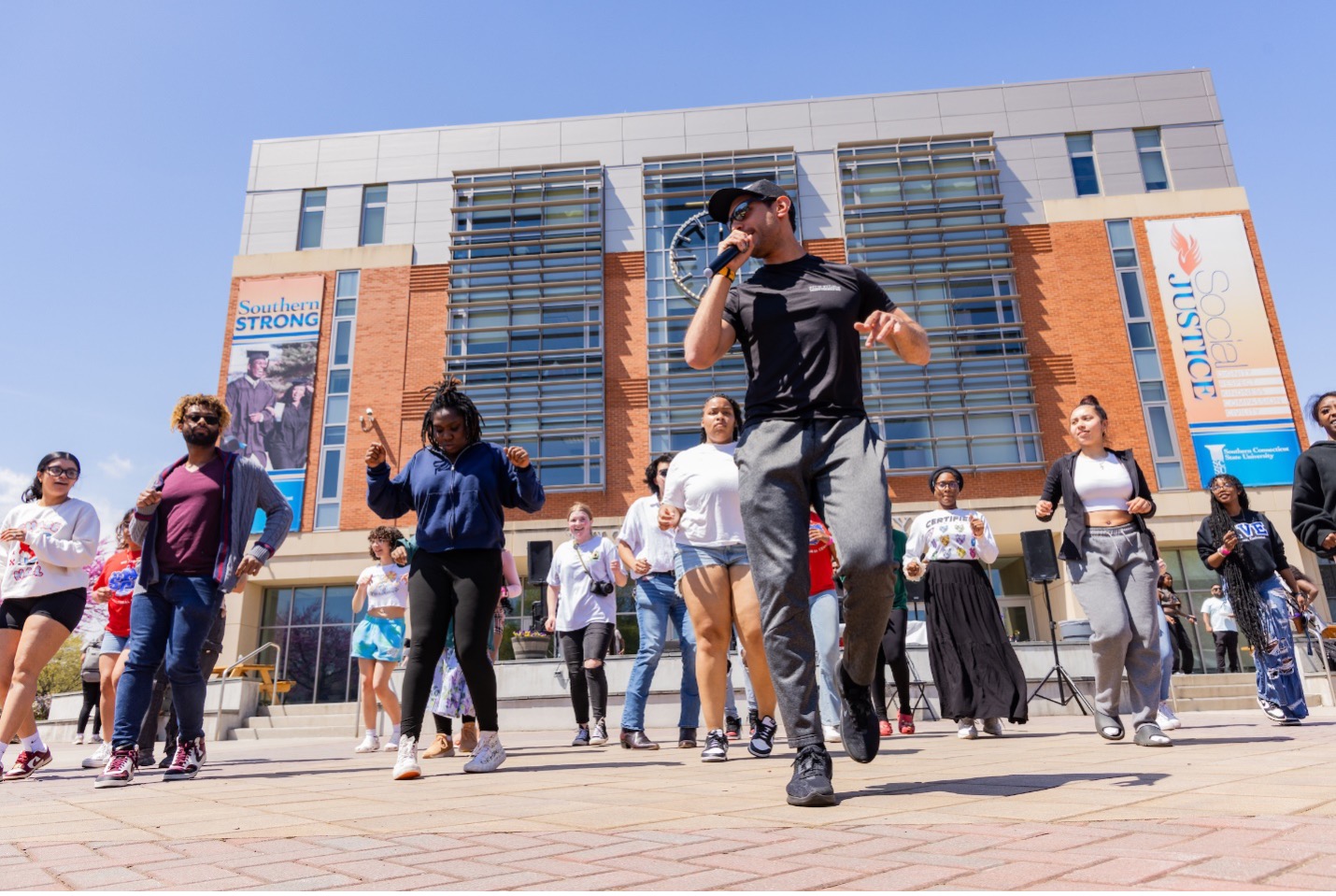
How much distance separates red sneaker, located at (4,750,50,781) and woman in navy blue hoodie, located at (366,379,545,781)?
A: 9.53 feet

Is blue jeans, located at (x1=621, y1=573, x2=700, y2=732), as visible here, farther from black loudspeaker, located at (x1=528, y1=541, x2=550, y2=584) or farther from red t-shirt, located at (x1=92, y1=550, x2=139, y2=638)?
black loudspeaker, located at (x1=528, y1=541, x2=550, y2=584)

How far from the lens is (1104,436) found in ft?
17.4

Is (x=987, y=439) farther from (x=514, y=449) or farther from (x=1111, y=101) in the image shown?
(x=514, y=449)

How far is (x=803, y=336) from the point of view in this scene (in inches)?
127

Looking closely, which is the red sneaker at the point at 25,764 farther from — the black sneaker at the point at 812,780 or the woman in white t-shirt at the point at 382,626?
the black sneaker at the point at 812,780

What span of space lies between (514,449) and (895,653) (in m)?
4.32

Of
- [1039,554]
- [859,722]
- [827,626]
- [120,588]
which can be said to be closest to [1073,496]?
[827,626]

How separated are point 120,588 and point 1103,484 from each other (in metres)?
7.36

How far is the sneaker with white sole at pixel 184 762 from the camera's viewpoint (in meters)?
4.77

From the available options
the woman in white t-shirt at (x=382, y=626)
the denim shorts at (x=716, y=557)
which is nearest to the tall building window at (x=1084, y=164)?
the woman in white t-shirt at (x=382, y=626)

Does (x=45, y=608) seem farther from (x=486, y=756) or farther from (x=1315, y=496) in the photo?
(x=1315, y=496)

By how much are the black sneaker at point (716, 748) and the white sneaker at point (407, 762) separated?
1.57 meters

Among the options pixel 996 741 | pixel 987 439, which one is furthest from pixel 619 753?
pixel 987 439

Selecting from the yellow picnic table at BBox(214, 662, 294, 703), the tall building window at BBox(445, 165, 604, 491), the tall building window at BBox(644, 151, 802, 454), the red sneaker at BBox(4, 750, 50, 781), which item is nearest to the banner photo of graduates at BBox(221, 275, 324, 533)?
the yellow picnic table at BBox(214, 662, 294, 703)
